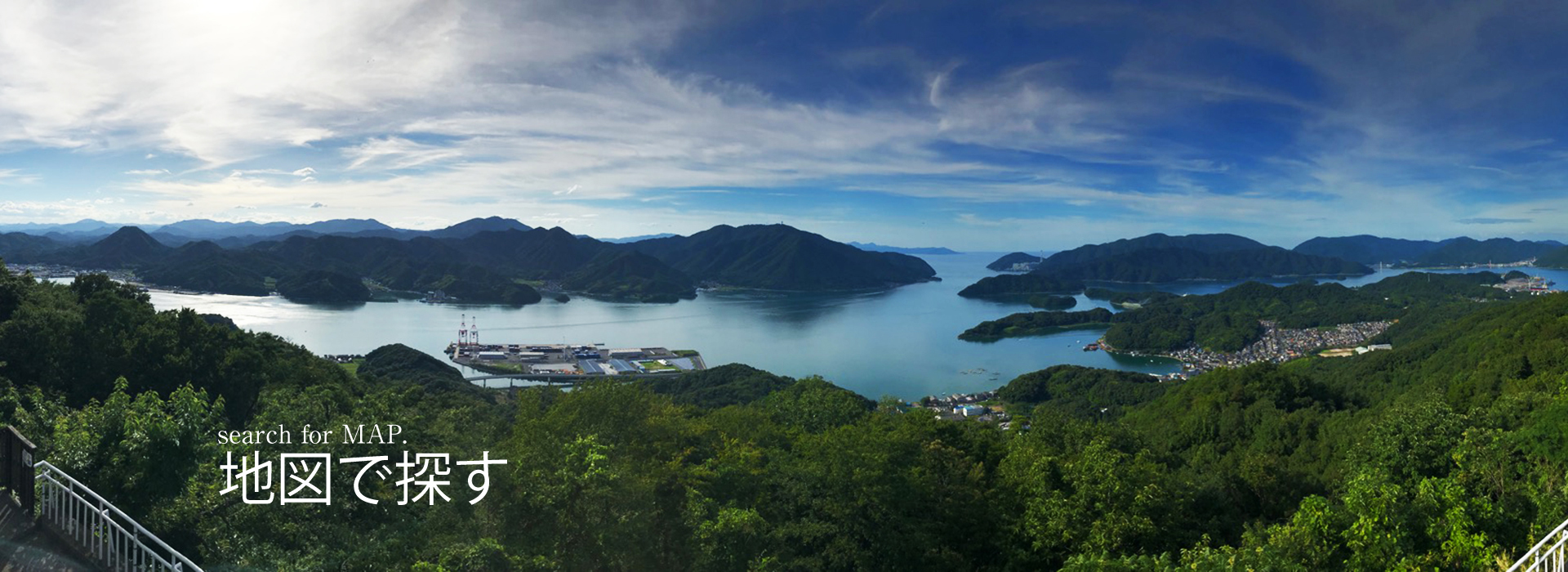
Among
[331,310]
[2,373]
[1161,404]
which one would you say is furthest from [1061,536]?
[331,310]

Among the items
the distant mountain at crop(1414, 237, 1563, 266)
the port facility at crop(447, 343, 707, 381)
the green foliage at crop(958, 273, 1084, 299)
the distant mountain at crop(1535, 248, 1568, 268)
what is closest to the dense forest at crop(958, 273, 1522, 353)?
the green foliage at crop(958, 273, 1084, 299)

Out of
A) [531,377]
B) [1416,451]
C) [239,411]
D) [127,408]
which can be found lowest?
[531,377]

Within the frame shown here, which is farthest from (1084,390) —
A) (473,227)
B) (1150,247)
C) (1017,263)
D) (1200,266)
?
(473,227)

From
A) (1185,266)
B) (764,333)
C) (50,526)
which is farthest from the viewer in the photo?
(1185,266)

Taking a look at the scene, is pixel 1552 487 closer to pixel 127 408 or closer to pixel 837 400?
pixel 837 400

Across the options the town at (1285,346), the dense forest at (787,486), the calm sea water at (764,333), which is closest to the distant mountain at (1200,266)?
the calm sea water at (764,333)

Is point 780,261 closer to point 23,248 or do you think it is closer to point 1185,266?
point 1185,266

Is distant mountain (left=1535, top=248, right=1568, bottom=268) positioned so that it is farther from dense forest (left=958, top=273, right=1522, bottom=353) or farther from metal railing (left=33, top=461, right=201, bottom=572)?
metal railing (left=33, top=461, right=201, bottom=572)
